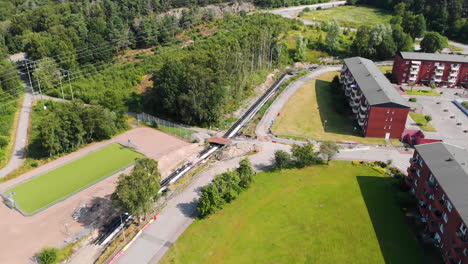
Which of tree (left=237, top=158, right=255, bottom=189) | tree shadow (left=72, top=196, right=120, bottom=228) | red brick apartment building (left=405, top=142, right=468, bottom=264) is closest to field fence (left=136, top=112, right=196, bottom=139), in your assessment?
tree (left=237, top=158, right=255, bottom=189)

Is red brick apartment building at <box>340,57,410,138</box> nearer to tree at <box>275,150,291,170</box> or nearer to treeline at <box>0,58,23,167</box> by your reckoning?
tree at <box>275,150,291,170</box>

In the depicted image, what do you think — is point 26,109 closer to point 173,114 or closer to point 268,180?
point 173,114

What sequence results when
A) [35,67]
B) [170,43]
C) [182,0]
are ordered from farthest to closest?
1. [182,0]
2. [170,43]
3. [35,67]

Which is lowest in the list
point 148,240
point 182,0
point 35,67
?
point 148,240

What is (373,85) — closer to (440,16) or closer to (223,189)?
(223,189)

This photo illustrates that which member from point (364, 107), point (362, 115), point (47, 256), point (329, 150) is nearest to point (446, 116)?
point (362, 115)

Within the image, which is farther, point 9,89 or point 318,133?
point 9,89

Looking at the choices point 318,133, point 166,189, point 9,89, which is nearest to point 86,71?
point 9,89
